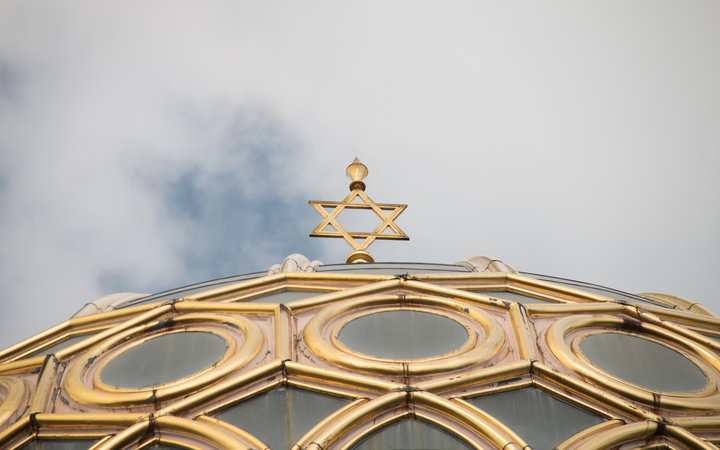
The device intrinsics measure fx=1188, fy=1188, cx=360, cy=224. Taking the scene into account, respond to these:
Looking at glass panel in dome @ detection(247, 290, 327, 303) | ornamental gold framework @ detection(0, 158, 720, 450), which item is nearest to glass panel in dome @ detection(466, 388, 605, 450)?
ornamental gold framework @ detection(0, 158, 720, 450)

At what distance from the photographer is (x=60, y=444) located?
12.2m

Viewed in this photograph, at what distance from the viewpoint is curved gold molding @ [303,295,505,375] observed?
12.7 meters

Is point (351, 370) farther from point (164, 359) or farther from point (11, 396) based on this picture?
point (11, 396)

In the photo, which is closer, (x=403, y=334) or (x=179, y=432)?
(x=179, y=432)

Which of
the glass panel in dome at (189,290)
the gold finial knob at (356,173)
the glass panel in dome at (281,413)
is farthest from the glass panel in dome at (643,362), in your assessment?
the gold finial knob at (356,173)

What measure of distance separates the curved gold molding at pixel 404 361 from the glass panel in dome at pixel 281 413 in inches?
24.6

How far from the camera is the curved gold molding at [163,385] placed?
41.3ft

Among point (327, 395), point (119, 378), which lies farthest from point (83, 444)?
point (327, 395)

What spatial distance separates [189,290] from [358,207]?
5.06m

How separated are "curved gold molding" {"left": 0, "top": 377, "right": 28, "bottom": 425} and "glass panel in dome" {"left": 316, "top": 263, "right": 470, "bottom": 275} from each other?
4886mm

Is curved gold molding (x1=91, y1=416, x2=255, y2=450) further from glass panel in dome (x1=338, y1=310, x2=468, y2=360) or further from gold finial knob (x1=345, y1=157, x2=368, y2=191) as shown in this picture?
gold finial knob (x1=345, y1=157, x2=368, y2=191)

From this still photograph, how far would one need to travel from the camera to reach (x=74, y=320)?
1556 cm

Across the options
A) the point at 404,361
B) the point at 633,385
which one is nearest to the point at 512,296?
the point at 633,385

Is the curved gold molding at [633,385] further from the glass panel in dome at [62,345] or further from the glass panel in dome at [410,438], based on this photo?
the glass panel in dome at [62,345]
